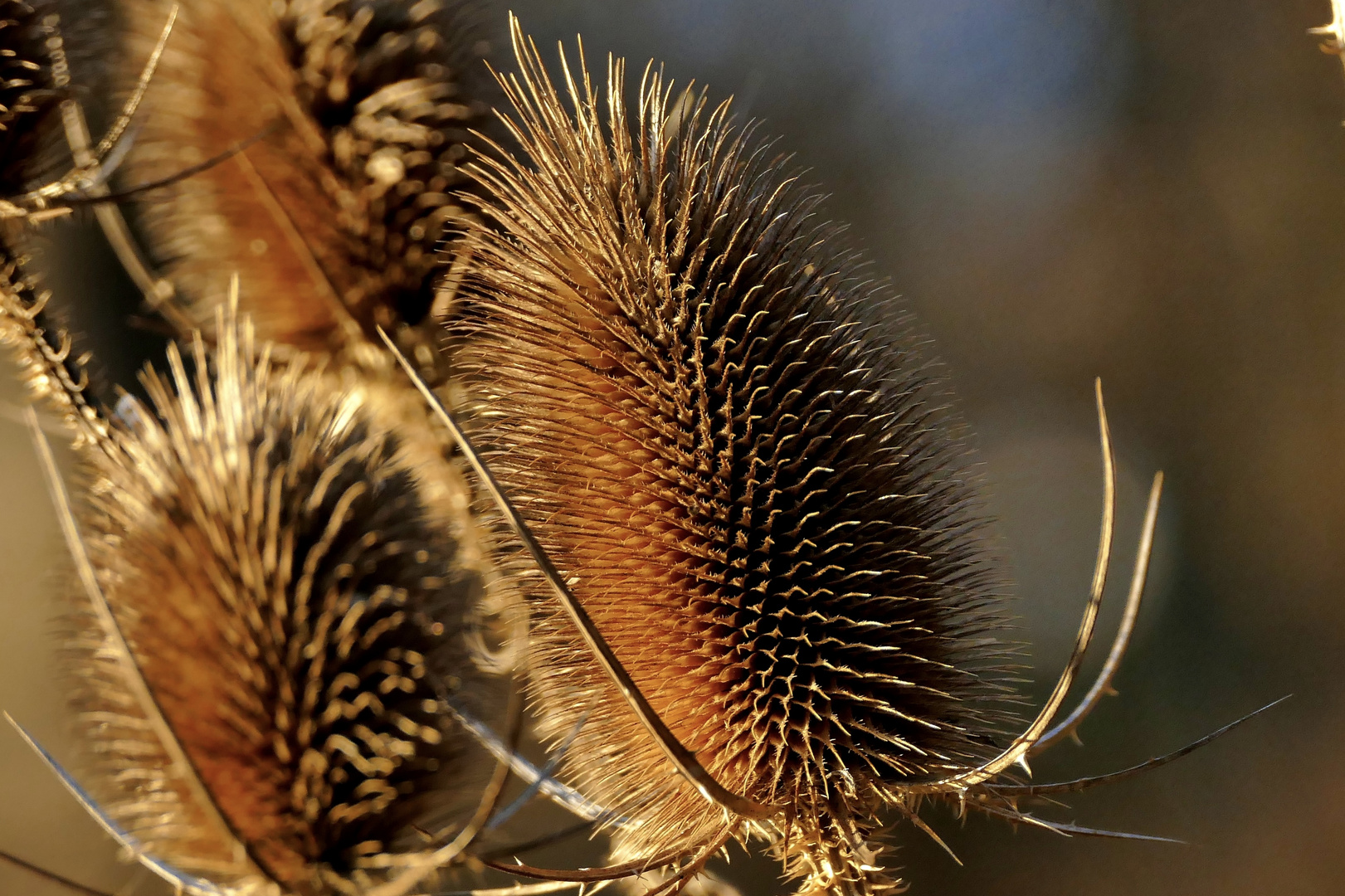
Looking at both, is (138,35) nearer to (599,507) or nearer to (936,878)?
(599,507)

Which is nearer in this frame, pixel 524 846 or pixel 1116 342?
pixel 524 846

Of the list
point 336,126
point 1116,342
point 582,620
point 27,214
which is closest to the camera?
point 582,620

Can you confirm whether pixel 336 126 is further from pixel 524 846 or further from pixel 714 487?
pixel 524 846

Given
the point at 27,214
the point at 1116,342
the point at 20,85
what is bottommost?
the point at 1116,342

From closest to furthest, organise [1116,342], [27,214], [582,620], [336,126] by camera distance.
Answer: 1. [582,620]
2. [27,214]
3. [336,126]
4. [1116,342]

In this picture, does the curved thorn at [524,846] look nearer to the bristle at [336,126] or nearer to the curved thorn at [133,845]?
the curved thorn at [133,845]

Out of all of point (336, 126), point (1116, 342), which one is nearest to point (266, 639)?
point (336, 126)

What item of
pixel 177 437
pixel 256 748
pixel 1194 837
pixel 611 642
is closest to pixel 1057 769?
pixel 1194 837
